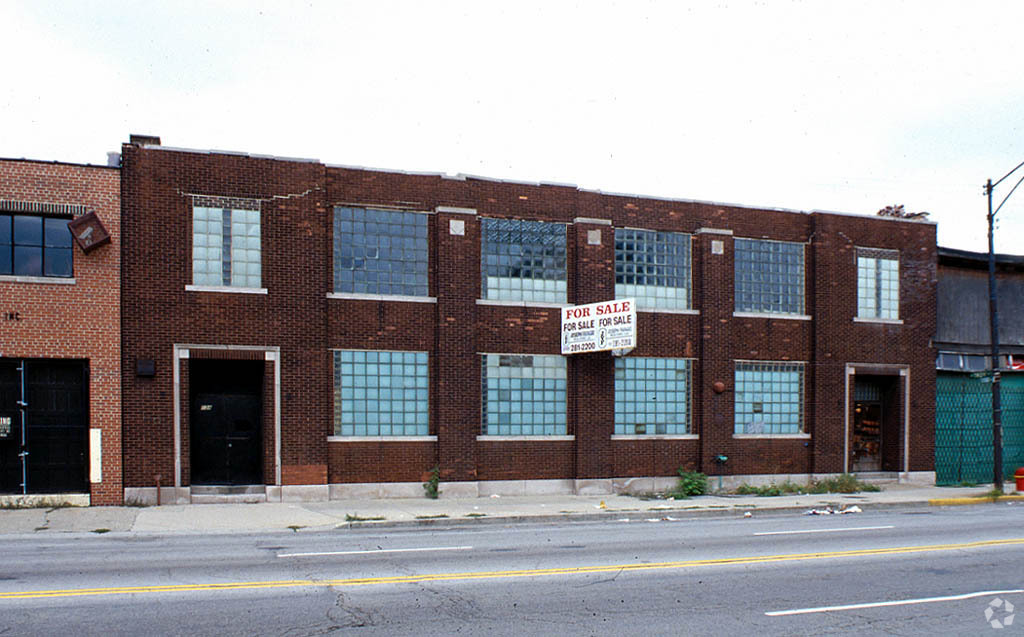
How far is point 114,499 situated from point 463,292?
8.92 meters

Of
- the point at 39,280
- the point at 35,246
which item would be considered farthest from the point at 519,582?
the point at 35,246

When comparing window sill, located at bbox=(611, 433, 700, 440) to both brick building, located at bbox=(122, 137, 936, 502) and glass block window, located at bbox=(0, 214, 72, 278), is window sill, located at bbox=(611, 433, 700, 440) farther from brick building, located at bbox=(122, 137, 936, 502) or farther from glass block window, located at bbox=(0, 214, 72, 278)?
glass block window, located at bbox=(0, 214, 72, 278)

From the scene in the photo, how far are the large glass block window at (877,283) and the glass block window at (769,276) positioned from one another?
188 centimetres

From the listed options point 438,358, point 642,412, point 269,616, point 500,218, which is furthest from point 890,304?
point 269,616

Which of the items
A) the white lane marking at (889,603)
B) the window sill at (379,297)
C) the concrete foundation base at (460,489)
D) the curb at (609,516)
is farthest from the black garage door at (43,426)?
the white lane marking at (889,603)

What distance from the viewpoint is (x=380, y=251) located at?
770 inches

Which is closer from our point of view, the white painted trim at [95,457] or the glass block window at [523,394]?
the white painted trim at [95,457]

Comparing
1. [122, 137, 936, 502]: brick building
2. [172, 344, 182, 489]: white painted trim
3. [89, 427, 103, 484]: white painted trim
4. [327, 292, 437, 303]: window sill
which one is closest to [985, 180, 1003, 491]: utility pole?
[122, 137, 936, 502]: brick building

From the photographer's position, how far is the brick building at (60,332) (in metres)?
16.9

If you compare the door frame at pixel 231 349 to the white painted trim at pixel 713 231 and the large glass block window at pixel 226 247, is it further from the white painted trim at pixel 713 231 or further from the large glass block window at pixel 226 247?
the white painted trim at pixel 713 231

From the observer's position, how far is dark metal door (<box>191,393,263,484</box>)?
1841 centimetres

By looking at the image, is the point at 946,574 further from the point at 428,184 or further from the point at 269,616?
the point at 428,184

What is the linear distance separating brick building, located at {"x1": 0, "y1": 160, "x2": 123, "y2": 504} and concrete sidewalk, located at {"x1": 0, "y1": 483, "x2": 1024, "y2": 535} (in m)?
0.97

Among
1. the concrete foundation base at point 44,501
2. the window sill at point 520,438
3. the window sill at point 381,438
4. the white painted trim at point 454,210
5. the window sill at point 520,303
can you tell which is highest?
the white painted trim at point 454,210
